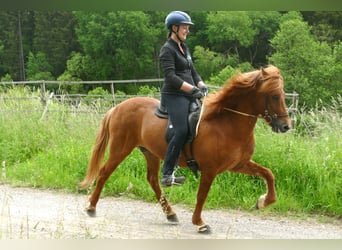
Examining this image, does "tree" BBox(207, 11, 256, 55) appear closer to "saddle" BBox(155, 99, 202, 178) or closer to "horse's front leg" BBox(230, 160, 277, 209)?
"saddle" BBox(155, 99, 202, 178)

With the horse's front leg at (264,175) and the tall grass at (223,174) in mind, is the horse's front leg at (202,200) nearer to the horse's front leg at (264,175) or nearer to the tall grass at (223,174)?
the horse's front leg at (264,175)

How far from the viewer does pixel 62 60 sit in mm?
20891

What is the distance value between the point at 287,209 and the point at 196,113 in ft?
6.05

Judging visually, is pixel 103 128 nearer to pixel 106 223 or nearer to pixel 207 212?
pixel 106 223

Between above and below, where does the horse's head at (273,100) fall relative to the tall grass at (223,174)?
above

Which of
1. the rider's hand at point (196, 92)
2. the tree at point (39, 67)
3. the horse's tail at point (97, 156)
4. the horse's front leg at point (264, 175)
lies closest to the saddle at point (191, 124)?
the rider's hand at point (196, 92)

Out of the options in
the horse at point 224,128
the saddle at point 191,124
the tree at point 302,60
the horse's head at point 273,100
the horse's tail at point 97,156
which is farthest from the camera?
the tree at point 302,60

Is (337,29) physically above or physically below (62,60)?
above

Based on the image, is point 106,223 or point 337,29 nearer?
point 106,223

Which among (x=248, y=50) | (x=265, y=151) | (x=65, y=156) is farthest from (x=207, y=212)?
(x=248, y=50)

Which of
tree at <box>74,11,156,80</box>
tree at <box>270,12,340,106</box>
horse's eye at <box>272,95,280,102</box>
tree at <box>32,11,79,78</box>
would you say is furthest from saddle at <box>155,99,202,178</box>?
tree at <box>270,12,340,106</box>

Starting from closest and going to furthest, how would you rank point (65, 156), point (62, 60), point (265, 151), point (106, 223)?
1. point (106, 223)
2. point (265, 151)
3. point (65, 156)
4. point (62, 60)

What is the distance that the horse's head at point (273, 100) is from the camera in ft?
13.0

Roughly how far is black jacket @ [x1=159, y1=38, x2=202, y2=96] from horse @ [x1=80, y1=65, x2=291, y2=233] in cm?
33
